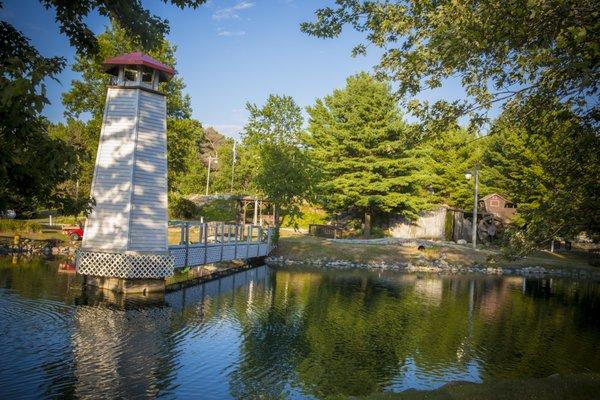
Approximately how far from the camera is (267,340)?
13.9 m

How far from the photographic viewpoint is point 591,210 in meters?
9.05

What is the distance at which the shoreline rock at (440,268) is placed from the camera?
3541 centimetres

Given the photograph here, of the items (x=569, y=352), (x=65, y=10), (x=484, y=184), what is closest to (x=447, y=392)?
(x=569, y=352)

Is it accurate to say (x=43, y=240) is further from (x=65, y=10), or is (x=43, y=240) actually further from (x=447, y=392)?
(x=447, y=392)

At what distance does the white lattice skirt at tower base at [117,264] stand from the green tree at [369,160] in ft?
85.2

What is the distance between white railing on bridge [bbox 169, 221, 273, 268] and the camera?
22812 mm

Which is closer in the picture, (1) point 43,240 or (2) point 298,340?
(2) point 298,340

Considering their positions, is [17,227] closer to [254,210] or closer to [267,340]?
[254,210]

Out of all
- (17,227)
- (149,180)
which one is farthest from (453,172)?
(17,227)

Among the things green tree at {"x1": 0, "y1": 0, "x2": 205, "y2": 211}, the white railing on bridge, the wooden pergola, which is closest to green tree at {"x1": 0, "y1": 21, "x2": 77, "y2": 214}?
green tree at {"x1": 0, "y1": 0, "x2": 205, "y2": 211}

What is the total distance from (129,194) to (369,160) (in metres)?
31.5

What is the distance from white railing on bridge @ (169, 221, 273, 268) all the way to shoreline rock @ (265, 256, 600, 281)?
5.63ft

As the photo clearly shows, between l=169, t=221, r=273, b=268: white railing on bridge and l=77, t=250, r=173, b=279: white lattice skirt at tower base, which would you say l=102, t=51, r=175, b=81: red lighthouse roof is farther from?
l=77, t=250, r=173, b=279: white lattice skirt at tower base

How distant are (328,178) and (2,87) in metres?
44.2
